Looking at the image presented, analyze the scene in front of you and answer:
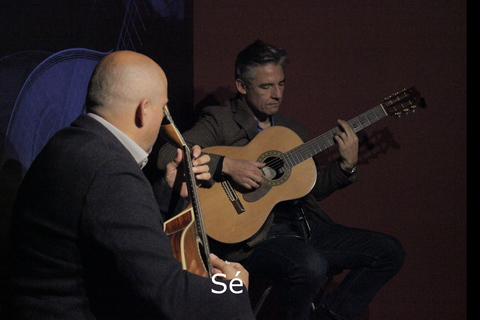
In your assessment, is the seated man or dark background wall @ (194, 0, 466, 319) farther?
dark background wall @ (194, 0, 466, 319)

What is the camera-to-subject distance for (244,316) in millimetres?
1134

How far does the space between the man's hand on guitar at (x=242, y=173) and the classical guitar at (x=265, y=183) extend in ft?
0.17

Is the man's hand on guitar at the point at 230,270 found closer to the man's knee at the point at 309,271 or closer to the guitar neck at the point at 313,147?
the man's knee at the point at 309,271

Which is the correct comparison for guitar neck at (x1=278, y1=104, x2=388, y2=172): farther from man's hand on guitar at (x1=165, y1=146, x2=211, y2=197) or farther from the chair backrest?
the chair backrest

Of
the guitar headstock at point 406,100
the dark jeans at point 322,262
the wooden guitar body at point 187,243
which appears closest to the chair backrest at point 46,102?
the wooden guitar body at point 187,243

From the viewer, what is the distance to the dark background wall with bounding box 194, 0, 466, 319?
9.95 feet

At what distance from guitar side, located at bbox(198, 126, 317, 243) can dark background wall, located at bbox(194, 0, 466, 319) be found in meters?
0.80

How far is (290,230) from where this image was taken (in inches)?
92.2

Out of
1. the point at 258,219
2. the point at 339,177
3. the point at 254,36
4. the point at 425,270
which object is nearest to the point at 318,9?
the point at 254,36

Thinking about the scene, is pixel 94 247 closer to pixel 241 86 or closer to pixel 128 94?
pixel 128 94

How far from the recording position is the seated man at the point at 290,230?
2.03 m

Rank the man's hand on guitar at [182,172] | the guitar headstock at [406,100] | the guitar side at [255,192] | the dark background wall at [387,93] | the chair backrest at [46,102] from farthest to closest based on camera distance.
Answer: the dark background wall at [387,93]
the guitar headstock at [406,100]
the guitar side at [255,192]
the man's hand on guitar at [182,172]
the chair backrest at [46,102]

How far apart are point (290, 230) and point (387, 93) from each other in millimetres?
1312

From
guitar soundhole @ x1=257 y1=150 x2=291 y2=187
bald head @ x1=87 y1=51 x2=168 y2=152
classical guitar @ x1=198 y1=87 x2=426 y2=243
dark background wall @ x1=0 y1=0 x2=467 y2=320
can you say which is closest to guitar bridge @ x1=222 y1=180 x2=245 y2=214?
classical guitar @ x1=198 y1=87 x2=426 y2=243
